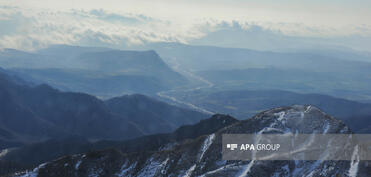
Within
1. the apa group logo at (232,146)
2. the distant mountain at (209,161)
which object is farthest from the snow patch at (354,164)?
the apa group logo at (232,146)

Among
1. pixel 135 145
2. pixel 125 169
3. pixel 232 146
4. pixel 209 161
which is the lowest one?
pixel 135 145

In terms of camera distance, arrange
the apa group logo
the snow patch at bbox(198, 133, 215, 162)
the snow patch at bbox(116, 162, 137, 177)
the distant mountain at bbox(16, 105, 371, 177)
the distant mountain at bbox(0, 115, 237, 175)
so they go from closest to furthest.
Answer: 1. the distant mountain at bbox(16, 105, 371, 177)
2. the apa group logo
3. the snow patch at bbox(198, 133, 215, 162)
4. the snow patch at bbox(116, 162, 137, 177)
5. the distant mountain at bbox(0, 115, 237, 175)

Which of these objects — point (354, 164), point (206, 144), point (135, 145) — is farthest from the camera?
point (135, 145)

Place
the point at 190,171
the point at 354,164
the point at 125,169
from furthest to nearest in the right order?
the point at 125,169 < the point at 190,171 < the point at 354,164

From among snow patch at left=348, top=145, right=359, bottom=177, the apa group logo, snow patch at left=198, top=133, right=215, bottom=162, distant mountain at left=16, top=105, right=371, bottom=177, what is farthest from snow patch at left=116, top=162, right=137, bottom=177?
snow patch at left=348, top=145, right=359, bottom=177

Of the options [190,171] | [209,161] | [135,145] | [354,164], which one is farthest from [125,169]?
[135,145]

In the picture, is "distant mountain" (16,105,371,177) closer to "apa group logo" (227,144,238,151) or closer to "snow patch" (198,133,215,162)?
"snow patch" (198,133,215,162)

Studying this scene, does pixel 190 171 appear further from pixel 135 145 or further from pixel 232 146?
pixel 135 145

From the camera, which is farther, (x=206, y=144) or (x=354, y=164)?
(x=206, y=144)

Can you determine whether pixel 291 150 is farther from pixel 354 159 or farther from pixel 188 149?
pixel 188 149

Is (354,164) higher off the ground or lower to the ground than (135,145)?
higher
